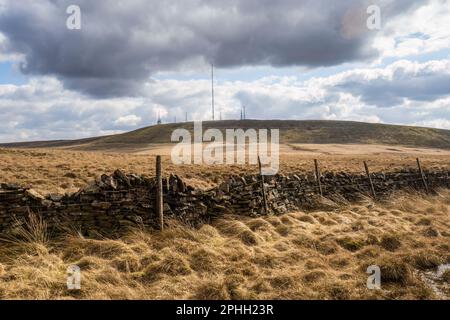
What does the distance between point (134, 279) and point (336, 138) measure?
3650 inches

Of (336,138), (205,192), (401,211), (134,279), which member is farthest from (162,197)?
(336,138)

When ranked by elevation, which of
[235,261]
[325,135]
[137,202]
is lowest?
[235,261]

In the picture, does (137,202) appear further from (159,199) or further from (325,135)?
(325,135)

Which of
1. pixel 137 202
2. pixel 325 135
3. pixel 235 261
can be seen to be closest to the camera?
pixel 235 261

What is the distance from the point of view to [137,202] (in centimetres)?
920

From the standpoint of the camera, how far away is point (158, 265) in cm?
703

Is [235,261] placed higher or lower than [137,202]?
lower

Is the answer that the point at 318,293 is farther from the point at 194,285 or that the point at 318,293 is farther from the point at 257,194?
the point at 257,194

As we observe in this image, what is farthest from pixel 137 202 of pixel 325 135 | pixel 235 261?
pixel 325 135

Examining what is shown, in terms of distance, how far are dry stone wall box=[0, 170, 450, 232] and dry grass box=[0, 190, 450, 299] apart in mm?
496

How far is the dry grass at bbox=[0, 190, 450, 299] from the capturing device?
6.01 meters

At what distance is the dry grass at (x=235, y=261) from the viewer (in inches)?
237

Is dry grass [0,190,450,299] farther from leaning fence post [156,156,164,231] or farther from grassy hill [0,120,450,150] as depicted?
grassy hill [0,120,450,150]

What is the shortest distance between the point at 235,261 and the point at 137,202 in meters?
3.02
